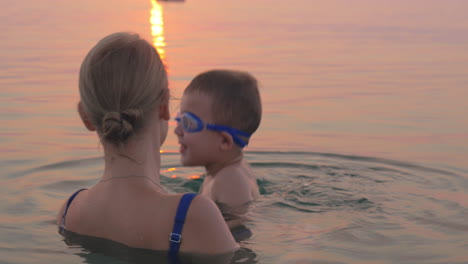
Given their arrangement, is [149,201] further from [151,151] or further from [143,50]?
[143,50]

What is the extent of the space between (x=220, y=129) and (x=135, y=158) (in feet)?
7.51

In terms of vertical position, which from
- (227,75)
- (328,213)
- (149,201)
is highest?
(227,75)

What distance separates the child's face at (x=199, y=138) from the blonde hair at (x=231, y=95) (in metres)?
0.06

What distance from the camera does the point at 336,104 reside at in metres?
11.5

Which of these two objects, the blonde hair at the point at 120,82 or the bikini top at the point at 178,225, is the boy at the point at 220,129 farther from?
the blonde hair at the point at 120,82

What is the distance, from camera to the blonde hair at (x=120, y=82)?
4.11 metres

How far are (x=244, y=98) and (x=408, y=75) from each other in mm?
8064

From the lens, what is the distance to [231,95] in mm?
6562

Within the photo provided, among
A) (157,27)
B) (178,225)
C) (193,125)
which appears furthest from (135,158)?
(157,27)

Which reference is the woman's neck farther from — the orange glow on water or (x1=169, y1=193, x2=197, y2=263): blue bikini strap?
the orange glow on water

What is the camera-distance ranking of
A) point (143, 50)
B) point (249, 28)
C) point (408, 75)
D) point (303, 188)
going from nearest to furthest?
point (143, 50)
point (303, 188)
point (408, 75)
point (249, 28)

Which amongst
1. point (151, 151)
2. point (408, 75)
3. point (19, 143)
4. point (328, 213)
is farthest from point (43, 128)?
point (408, 75)

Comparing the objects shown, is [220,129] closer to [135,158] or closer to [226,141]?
[226,141]

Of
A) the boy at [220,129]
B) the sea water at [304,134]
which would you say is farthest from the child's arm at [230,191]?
the sea water at [304,134]
